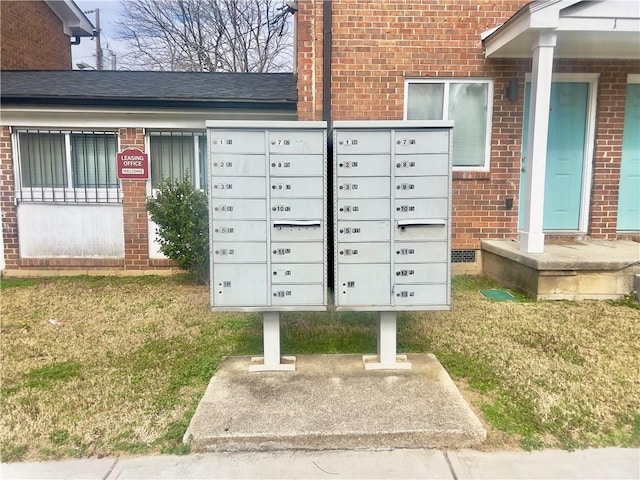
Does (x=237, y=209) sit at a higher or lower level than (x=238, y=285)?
higher

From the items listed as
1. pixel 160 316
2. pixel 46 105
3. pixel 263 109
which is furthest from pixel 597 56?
pixel 46 105

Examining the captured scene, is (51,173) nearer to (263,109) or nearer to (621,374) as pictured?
(263,109)

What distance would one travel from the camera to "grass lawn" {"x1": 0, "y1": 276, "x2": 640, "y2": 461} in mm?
2693

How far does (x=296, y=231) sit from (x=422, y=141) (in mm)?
1062

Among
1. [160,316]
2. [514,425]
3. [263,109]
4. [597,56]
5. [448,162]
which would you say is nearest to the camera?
[514,425]

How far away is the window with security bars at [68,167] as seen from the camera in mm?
7141

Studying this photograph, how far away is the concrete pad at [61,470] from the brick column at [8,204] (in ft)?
18.9

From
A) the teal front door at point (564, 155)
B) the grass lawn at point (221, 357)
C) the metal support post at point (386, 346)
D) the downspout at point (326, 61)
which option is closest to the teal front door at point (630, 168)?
the teal front door at point (564, 155)

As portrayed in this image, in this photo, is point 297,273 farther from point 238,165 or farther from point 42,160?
point 42,160

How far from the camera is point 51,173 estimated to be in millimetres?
7227

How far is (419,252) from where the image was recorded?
3201 mm

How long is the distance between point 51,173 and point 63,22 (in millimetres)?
7822

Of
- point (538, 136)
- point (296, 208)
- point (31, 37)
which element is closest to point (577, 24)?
point (538, 136)

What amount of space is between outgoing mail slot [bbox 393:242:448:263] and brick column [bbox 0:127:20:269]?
21.7 ft
